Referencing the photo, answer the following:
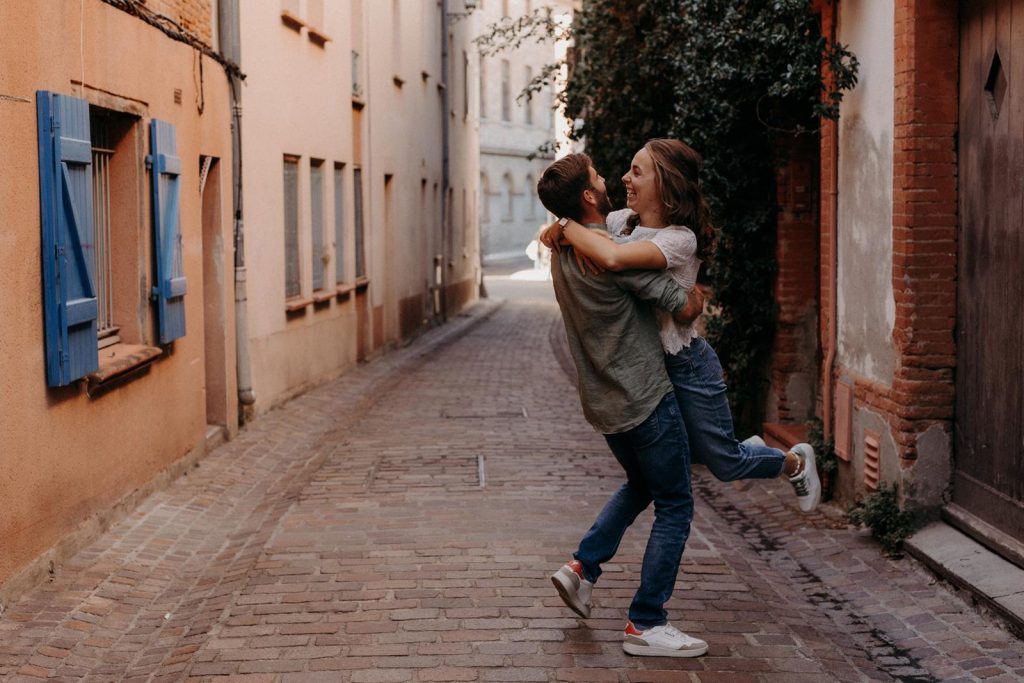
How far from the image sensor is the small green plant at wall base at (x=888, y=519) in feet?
23.4

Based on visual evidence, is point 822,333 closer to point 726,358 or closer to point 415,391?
point 726,358

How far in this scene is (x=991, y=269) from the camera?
6.60 m

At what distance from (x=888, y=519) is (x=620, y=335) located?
2754 mm

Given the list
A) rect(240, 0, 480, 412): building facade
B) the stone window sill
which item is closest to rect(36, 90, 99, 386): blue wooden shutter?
the stone window sill

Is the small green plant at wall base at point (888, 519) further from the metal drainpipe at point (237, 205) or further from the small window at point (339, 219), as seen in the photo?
the small window at point (339, 219)

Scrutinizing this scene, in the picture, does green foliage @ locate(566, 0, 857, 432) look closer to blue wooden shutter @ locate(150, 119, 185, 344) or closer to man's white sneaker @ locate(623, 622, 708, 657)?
blue wooden shutter @ locate(150, 119, 185, 344)

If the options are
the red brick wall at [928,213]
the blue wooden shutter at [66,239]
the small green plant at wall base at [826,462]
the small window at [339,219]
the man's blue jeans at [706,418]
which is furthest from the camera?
the small window at [339,219]

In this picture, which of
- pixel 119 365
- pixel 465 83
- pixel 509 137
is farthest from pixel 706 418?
pixel 509 137

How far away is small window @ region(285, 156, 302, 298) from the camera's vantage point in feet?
48.2

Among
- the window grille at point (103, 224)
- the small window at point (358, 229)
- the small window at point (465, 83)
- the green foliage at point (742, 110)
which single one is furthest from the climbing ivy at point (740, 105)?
the small window at point (465, 83)

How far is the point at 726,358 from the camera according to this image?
10.8 metres

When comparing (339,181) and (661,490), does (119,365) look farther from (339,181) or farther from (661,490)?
(339,181)

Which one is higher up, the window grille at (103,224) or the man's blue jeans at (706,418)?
the window grille at (103,224)

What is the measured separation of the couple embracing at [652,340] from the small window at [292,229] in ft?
31.7
